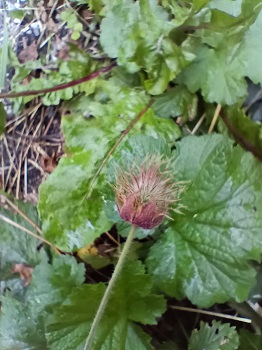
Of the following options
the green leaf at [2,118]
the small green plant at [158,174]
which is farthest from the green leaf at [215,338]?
the green leaf at [2,118]

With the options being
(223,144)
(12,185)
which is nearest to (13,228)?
(12,185)

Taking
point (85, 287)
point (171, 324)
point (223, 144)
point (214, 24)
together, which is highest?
point (214, 24)

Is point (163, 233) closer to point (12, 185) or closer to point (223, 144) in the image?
point (223, 144)

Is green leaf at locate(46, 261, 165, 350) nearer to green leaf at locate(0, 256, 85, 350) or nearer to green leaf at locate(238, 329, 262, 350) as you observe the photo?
green leaf at locate(0, 256, 85, 350)

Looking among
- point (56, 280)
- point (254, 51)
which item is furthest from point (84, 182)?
point (254, 51)

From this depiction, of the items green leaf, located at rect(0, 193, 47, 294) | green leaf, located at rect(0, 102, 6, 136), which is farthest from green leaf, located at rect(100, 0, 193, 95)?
green leaf, located at rect(0, 193, 47, 294)

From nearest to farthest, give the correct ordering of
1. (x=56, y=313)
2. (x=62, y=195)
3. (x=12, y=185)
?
(x=56, y=313) → (x=62, y=195) → (x=12, y=185)

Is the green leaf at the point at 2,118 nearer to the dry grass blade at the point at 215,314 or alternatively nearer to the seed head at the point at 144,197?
the seed head at the point at 144,197

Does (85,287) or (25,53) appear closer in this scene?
(85,287)
